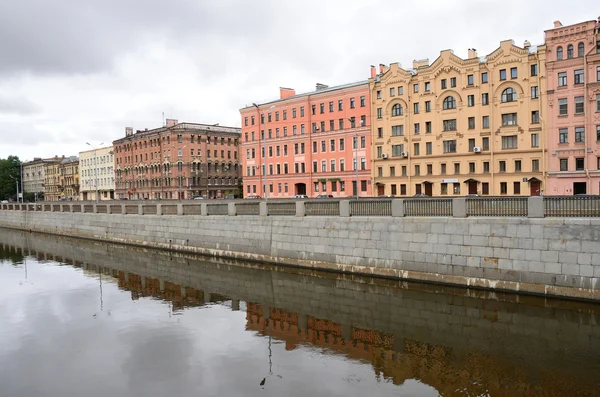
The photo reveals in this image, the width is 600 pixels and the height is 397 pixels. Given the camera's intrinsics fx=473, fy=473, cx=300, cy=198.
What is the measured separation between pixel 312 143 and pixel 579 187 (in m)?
37.2

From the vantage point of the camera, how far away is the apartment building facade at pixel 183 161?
95375 mm

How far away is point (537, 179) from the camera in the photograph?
173ft

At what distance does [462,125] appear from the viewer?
58.0m

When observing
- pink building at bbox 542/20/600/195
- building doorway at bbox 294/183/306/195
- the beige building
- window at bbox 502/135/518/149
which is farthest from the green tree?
pink building at bbox 542/20/600/195

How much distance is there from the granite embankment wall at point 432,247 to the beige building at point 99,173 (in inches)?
3714

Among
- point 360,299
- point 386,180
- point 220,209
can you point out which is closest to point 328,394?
point 360,299

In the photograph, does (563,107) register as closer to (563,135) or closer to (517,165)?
(563,135)

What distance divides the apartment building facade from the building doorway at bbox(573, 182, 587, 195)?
216 feet

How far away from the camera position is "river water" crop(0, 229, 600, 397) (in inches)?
483

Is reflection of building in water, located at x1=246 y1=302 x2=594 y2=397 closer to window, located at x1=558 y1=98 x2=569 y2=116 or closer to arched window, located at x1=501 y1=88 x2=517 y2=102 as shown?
window, located at x1=558 y1=98 x2=569 y2=116

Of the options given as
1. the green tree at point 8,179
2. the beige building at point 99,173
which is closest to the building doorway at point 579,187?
the beige building at point 99,173

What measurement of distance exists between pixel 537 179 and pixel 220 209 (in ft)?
123

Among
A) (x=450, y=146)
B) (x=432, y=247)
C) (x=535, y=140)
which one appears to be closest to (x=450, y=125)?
(x=450, y=146)

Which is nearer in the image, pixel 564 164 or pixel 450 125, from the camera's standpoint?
pixel 564 164
